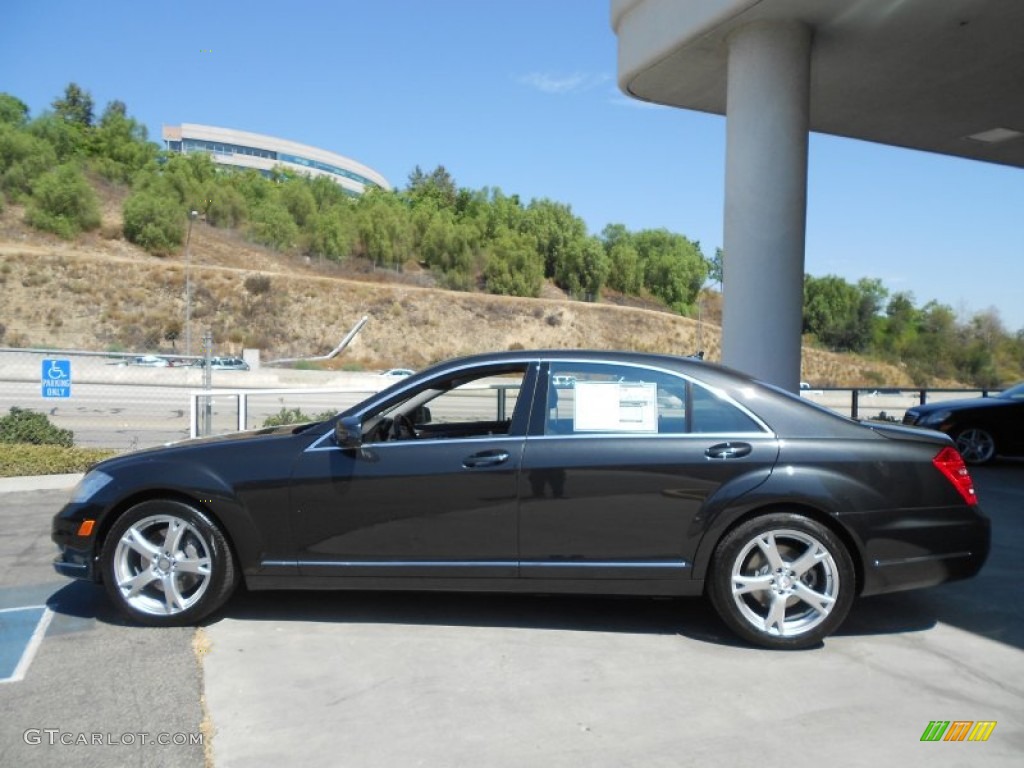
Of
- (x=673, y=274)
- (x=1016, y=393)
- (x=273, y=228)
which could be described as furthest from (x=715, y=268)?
(x=1016, y=393)

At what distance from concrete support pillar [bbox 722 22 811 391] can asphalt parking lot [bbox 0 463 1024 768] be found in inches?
194

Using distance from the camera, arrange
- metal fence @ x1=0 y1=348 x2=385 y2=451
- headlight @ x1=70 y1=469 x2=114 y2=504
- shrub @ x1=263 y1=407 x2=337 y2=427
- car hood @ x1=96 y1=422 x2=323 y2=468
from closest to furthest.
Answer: headlight @ x1=70 y1=469 x2=114 y2=504 → car hood @ x1=96 y1=422 x2=323 y2=468 → metal fence @ x1=0 y1=348 x2=385 y2=451 → shrub @ x1=263 y1=407 x2=337 y2=427

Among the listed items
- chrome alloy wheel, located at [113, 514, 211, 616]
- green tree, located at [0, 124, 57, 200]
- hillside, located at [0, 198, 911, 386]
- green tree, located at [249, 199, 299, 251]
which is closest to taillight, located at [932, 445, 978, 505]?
chrome alloy wheel, located at [113, 514, 211, 616]

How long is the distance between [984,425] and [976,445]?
302 mm

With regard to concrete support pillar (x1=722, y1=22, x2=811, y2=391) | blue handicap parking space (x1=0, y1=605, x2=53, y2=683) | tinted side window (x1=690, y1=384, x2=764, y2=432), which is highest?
concrete support pillar (x1=722, y1=22, x2=811, y2=391)

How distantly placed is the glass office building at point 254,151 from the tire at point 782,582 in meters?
124

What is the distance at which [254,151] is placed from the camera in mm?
131750

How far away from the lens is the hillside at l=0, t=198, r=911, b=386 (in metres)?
56.0

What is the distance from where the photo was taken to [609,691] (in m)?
4.02

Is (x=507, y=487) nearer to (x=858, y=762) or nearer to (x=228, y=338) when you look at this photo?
(x=858, y=762)

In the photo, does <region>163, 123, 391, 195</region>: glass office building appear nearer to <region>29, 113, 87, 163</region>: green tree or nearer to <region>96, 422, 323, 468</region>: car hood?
<region>29, 113, 87, 163</region>: green tree

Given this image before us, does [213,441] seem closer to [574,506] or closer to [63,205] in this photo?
[574,506]

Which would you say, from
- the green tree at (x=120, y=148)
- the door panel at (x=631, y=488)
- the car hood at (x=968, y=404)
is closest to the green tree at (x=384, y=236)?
the green tree at (x=120, y=148)

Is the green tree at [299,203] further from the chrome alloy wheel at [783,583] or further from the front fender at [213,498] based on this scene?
the chrome alloy wheel at [783,583]
